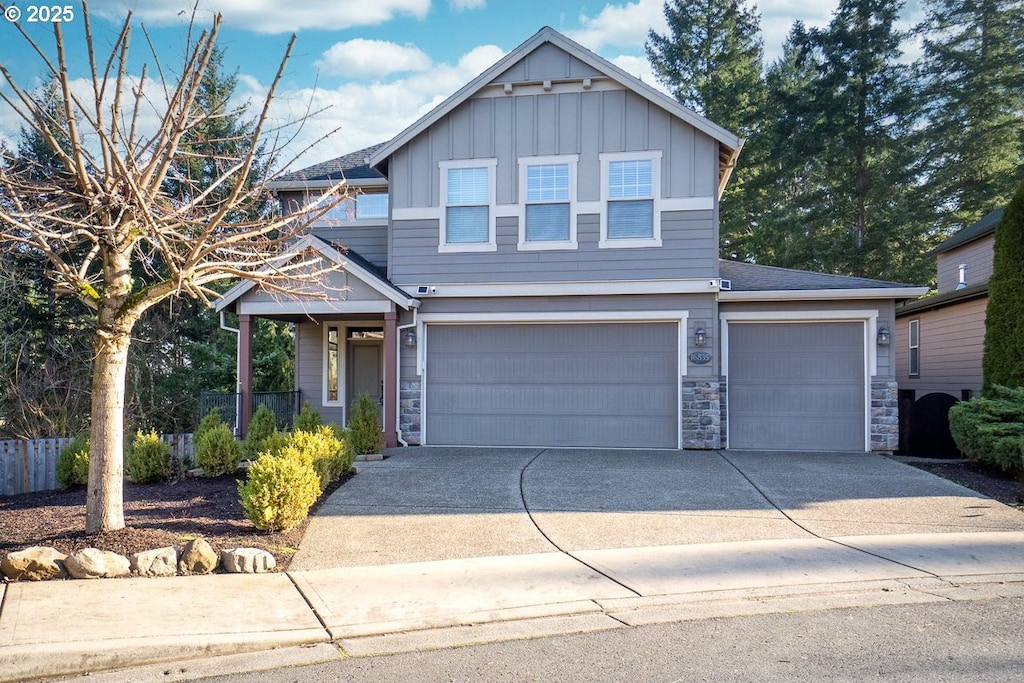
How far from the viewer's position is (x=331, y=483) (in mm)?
9781

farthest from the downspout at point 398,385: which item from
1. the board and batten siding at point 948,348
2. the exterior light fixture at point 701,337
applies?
the board and batten siding at point 948,348

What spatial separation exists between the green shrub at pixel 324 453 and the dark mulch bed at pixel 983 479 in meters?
7.97

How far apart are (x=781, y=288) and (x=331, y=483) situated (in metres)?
8.10

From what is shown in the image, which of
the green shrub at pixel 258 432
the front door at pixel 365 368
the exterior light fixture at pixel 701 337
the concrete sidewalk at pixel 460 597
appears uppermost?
the exterior light fixture at pixel 701 337

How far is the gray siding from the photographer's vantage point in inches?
522

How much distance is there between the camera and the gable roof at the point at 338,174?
15.2 metres

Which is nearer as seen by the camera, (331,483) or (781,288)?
(331,483)

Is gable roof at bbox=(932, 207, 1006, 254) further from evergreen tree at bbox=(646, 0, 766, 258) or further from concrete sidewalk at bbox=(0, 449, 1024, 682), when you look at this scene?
concrete sidewalk at bbox=(0, 449, 1024, 682)

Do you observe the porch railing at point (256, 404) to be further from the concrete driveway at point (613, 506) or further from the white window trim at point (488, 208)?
the white window trim at point (488, 208)

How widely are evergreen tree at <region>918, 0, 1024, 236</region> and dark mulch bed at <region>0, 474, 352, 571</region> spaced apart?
24.0m

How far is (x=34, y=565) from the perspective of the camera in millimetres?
6078

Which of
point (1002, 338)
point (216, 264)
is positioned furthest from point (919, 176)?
point (216, 264)

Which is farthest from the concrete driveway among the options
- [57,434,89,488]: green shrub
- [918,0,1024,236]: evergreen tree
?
[918,0,1024,236]: evergreen tree

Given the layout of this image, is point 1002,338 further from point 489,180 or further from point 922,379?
point 489,180
